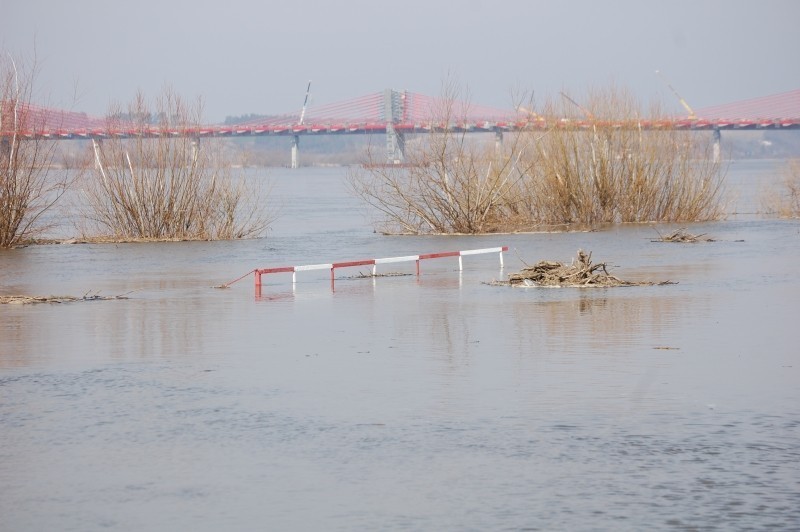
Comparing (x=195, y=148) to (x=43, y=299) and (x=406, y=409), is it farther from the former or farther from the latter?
(x=406, y=409)

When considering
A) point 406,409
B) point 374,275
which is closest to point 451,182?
point 374,275

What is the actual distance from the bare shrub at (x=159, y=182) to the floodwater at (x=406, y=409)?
15813mm

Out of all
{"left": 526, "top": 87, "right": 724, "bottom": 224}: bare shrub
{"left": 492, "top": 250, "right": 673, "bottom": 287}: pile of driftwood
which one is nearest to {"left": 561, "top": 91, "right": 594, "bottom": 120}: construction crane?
{"left": 526, "top": 87, "right": 724, "bottom": 224}: bare shrub

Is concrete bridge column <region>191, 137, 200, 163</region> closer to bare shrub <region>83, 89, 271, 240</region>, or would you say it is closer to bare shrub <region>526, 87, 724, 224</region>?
bare shrub <region>83, 89, 271, 240</region>

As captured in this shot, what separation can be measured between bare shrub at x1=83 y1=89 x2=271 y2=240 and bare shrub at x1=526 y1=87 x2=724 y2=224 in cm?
1015

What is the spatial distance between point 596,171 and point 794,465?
35.6m

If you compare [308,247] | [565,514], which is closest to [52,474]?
[565,514]

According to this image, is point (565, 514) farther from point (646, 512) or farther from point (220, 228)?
point (220, 228)

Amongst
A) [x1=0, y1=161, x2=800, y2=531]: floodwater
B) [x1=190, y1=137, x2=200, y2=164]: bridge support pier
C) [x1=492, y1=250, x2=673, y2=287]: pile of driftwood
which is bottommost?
[x1=0, y1=161, x2=800, y2=531]: floodwater

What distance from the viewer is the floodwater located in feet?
30.6

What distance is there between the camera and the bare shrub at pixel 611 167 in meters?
43.9

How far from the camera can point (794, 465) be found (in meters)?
10.1

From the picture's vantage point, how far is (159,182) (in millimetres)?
40375

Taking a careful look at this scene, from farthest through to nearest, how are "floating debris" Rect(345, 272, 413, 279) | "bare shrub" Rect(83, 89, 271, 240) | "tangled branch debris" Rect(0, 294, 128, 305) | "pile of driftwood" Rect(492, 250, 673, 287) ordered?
"bare shrub" Rect(83, 89, 271, 240) → "floating debris" Rect(345, 272, 413, 279) → "pile of driftwood" Rect(492, 250, 673, 287) → "tangled branch debris" Rect(0, 294, 128, 305)
